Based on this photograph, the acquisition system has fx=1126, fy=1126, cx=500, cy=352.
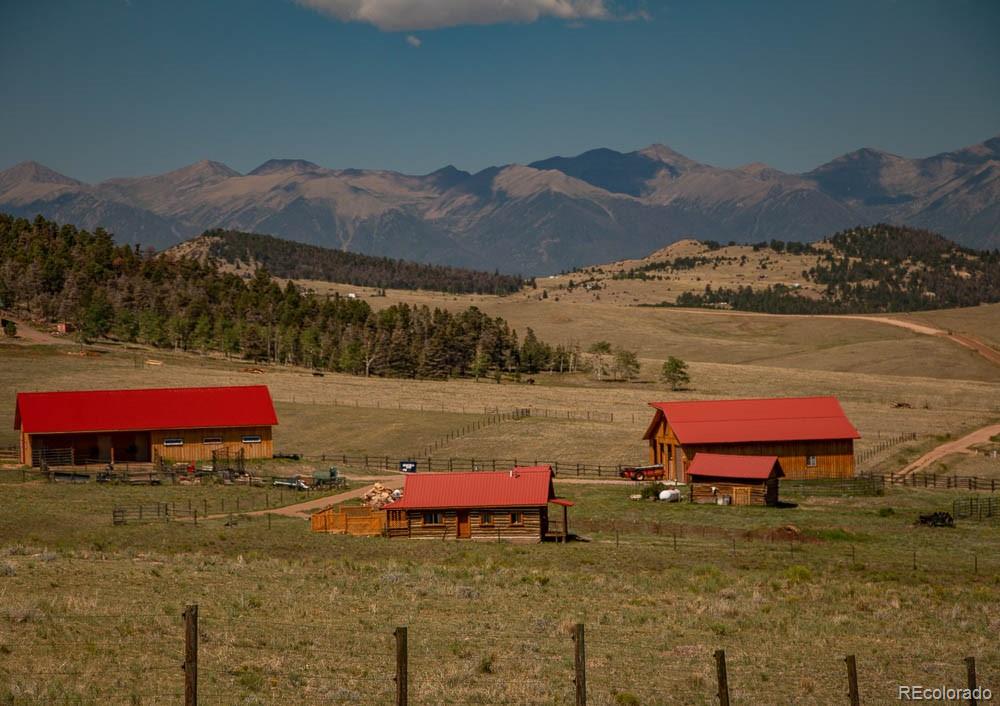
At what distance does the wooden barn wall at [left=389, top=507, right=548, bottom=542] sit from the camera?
160ft

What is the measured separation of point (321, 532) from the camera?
4806 centimetres

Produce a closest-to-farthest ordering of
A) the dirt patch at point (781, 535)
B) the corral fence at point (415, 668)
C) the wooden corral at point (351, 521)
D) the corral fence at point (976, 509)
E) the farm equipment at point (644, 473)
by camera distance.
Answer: the corral fence at point (415, 668), the dirt patch at point (781, 535), the wooden corral at point (351, 521), the corral fence at point (976, 509), the farm equipment at point (644, 473)

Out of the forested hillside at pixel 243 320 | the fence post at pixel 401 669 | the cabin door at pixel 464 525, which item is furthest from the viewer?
the forested hillside at pixel 243 320

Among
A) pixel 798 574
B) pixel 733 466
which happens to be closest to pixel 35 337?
pixel 733 466

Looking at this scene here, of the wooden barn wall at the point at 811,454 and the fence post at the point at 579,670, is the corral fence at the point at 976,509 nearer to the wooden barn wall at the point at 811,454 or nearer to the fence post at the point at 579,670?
→ the wooden barn wall at the point at 811,454

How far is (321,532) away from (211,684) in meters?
28.6

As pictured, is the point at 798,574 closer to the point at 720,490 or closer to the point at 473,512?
the point at 473,512

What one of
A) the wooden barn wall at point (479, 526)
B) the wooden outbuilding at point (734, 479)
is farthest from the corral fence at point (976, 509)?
the wooden barn wall at point (479, 526)

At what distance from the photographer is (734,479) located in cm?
6100

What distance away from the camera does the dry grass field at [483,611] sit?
20531mm

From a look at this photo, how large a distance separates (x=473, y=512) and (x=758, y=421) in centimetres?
2643

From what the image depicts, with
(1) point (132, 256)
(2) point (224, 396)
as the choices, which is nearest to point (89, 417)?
(2) point (224, 396)

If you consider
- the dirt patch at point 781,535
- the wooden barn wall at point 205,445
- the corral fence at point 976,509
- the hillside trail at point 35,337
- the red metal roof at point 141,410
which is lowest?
the dirt patch at point 781,535

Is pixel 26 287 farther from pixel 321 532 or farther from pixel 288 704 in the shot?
pixel 288 704
